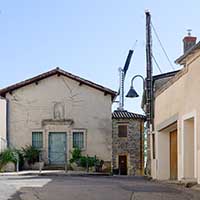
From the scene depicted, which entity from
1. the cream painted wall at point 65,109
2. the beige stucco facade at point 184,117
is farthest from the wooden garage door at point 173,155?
the cream painted wall at point 65,109

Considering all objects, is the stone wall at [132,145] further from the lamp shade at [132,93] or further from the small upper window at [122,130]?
the lamp shade at [132,93]

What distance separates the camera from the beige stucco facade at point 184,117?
18.7 metres

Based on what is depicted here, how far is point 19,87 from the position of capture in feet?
129

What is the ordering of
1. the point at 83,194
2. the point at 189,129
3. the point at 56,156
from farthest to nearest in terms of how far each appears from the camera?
the point at 56,156, the point at 189,129, the point at 83,194

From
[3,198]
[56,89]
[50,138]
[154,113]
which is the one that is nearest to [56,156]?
[50,138]

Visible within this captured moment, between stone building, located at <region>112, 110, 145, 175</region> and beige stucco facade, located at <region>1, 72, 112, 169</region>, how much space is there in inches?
114

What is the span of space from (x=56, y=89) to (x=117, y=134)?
5958mm

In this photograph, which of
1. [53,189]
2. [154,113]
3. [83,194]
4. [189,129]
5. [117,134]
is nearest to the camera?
[83,194]

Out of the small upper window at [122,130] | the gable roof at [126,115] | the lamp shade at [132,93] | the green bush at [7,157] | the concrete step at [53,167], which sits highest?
the lamp shade at [132,93]

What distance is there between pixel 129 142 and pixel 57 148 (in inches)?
244

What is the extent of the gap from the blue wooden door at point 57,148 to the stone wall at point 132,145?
4697 mm

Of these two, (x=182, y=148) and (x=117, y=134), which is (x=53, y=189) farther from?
(x=117, y=134)

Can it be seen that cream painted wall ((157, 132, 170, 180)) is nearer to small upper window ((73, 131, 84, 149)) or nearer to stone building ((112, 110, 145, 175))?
small upper window ((73, 131, 84, 149))

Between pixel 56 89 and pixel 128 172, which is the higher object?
pixel 56 89
